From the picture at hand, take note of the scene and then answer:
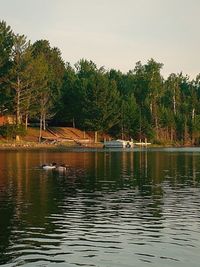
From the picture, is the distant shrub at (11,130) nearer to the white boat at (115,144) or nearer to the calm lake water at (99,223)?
the white boat at (115,144)

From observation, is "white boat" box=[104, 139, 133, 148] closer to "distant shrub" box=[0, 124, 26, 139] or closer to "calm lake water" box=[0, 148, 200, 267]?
"distant shrub" box=[0, 124, 26, 139]

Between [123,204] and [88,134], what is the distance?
13152cm

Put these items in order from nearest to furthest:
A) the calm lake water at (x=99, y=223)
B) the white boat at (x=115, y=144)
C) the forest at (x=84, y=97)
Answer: the calm lake water at (x=99, y=223)
the forest at (x=84, y=97)
the white boat at (x=115, y=144)

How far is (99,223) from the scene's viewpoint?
28.3m

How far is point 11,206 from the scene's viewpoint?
3412 centimetres

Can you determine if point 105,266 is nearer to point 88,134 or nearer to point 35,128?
point 35,128

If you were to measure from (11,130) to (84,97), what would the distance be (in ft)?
110

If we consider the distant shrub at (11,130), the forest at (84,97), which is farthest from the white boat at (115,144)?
the distant shrub at (11,130)

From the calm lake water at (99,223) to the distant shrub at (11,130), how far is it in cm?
8020

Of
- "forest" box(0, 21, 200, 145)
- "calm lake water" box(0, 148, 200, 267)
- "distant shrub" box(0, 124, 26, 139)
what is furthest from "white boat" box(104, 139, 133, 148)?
"calm lake water" box(0, 148, 200, 267)

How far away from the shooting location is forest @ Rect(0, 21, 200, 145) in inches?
5438

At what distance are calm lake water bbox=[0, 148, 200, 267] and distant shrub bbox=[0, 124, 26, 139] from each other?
80.2 meters

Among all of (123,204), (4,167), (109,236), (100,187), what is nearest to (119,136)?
(4,167)

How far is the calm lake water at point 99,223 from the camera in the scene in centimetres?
2136
